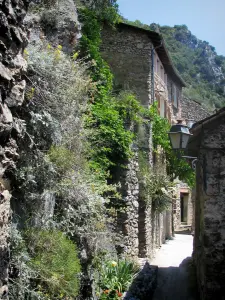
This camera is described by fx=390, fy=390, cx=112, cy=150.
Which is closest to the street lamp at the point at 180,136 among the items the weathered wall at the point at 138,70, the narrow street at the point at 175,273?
the narrow street at the point at 175,273

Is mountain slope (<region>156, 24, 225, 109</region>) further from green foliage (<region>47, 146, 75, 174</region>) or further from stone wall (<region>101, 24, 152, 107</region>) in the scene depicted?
green foliage (<region>47, 146, 75, 174</region>)

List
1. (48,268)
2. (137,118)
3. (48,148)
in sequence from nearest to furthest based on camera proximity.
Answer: (48,268), (48,148), (137,118)

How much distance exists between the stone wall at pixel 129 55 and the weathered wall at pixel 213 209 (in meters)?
7.54

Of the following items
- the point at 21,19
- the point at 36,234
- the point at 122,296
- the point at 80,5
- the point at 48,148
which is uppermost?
the point at 80,5

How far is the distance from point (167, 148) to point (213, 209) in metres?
8.73

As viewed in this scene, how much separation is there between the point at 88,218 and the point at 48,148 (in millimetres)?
1679

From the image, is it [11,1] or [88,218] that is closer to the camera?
[11,1]

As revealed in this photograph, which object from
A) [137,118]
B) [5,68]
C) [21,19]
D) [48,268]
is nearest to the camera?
[5,68]

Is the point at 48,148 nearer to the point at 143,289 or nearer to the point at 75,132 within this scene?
the point at 75,132

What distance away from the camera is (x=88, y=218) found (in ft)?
21.4

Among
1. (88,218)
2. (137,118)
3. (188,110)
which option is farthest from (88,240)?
(188,110)

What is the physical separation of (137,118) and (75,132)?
6.14 m

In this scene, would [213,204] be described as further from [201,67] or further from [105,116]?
[201,67]

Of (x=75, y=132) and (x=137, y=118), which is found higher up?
(x=137, y=118)
